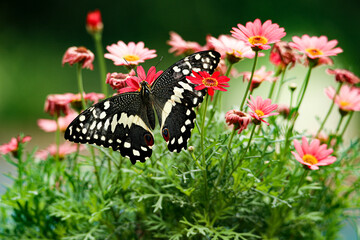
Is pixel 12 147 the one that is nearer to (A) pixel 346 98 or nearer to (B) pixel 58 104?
(B) pixel 58 104

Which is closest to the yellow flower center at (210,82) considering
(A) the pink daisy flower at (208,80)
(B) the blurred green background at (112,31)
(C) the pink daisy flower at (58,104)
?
(A) the pink daisy flower at (208,80)

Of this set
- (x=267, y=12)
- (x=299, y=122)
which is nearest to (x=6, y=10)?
(x=267, y=12)

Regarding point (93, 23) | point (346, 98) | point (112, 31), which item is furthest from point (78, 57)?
point (112, 31)

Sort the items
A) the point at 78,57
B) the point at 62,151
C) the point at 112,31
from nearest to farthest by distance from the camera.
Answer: the point at 78,57
the point at 62,151
the point at 112,31

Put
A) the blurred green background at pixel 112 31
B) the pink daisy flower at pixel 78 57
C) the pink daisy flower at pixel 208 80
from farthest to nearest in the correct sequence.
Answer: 1. the blurred green background at pixel 112 31
2. the pink daisy flower at pixel 78 57
3. the pink daisy flower at pixel 208 80

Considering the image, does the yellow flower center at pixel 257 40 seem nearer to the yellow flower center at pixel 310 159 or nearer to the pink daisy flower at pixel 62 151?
the yellow flower center at pixel 310 159

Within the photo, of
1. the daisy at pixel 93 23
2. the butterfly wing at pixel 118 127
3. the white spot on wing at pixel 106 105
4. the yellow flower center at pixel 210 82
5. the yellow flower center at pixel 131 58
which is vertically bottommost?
the butterfly wing at pixel 118 127

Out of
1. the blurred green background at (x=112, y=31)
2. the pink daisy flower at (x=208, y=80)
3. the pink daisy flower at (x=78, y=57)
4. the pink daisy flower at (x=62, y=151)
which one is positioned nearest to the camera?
the pink daisy flower at (x=208, y=80)

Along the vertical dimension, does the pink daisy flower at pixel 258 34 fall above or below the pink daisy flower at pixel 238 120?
above

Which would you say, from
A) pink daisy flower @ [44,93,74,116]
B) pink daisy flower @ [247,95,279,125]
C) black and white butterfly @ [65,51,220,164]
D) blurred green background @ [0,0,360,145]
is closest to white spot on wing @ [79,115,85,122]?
black and white butterfly @ [65,51,220,164]
